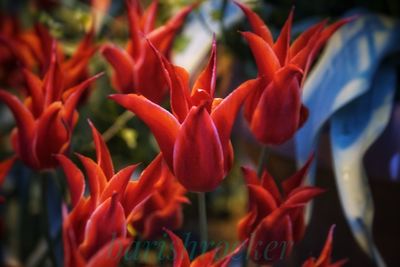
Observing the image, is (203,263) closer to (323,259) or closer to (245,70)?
(323,259)

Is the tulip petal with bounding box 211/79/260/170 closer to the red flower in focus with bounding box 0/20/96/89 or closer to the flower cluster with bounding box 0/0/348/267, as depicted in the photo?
the flower cluster with bounding box 0/0/348/267

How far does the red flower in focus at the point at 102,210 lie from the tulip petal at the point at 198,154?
0.6 inches

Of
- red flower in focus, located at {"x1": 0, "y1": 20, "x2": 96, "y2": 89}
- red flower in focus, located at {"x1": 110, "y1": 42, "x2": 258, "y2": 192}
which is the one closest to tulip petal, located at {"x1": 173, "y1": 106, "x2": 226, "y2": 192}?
red flower in focus, located at {"x1": 110, "y1": 42, "x2": 258, "y2": 192}

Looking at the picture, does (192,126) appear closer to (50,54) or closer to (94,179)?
(94,179)

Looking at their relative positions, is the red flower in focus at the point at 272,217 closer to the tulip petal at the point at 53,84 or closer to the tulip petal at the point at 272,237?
the tulip petal at the point at 272,237

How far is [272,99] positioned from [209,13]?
22 centimetres

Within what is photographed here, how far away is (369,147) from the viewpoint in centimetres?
38

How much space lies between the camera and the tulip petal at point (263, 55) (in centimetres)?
28

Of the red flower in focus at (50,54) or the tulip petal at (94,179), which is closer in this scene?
the tulip petal at (94,179)

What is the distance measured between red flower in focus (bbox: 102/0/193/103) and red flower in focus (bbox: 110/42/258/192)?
0.07 m

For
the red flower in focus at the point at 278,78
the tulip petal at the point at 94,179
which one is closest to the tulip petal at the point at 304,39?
the red flower in focus at the point at 278,78

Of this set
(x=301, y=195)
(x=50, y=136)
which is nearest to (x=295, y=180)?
(x=301, y=195)

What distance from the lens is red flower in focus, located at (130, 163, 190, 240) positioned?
334 mm

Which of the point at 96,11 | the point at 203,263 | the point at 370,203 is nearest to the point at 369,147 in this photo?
the point at 370,203
